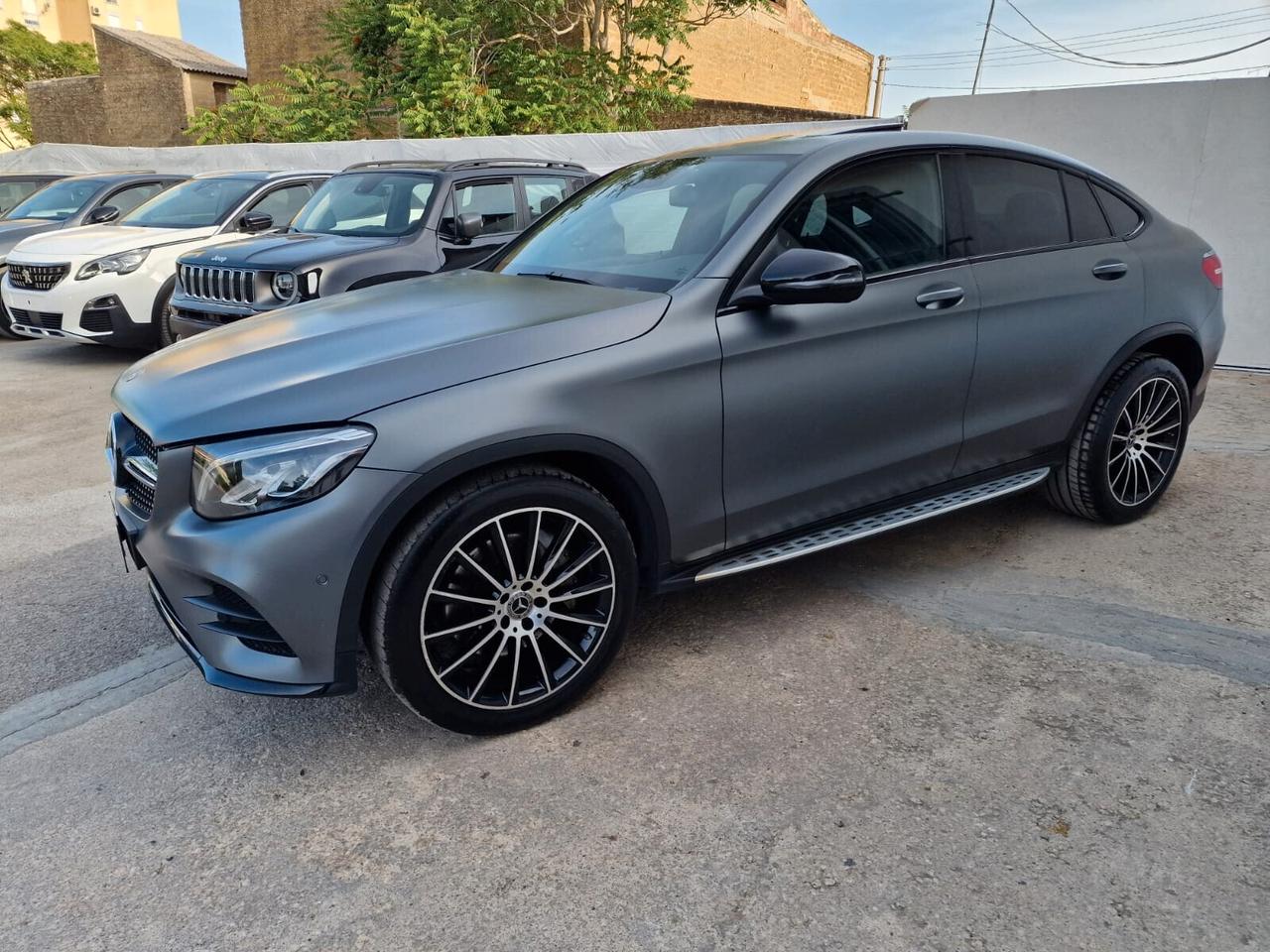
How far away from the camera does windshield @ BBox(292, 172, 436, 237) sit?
758 centimetres

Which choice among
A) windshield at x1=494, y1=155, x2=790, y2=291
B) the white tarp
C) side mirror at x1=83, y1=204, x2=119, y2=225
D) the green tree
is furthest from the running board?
the green tree

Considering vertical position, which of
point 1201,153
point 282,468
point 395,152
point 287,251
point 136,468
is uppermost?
point 395,152

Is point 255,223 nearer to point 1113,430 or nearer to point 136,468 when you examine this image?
point 136,468

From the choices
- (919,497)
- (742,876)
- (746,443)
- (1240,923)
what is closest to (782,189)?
(746,443)

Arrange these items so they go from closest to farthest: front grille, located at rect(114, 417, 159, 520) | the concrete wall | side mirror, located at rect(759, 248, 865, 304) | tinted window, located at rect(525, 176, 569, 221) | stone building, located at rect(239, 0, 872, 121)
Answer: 1. front grille, located at rect(114, 417, 159, 520)
2. side mirror, located at rect(759, 248, 865, 304)
3. the concrete wall
4. tinted window, located at rect(525, 176, 569, 221)
5. stone building, located at rect(239, 0, 872, 121)

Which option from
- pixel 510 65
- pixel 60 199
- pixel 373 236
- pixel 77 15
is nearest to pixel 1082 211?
pixel 373 236

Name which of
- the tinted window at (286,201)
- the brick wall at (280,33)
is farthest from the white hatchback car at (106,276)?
the brick wall at (280,33)

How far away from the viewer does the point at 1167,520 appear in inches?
180

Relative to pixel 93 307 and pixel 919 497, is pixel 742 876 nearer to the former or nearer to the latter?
pixel 919 497

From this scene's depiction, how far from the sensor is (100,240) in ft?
28.9

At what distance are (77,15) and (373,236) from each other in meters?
73.1

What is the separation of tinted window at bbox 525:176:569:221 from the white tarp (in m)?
2.56

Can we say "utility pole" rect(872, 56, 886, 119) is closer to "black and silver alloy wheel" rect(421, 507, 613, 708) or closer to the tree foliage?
the tree foliage

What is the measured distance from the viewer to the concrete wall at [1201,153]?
7750 mm
